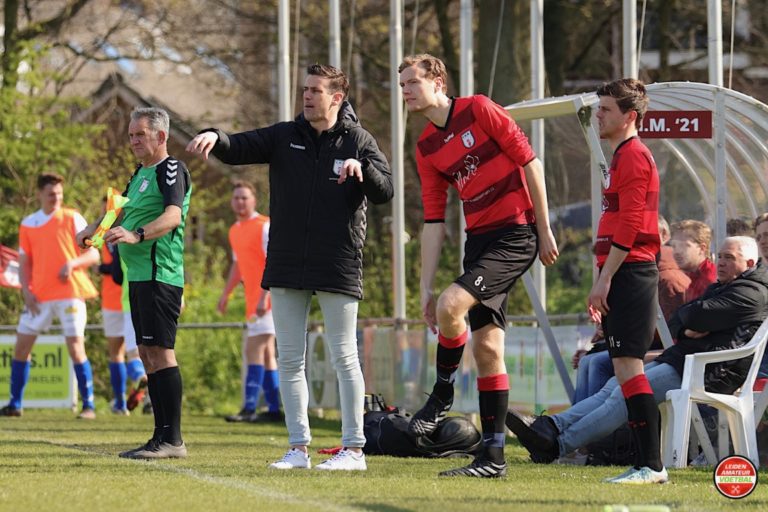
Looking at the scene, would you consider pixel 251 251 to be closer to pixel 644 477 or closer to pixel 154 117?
pixel 154 117

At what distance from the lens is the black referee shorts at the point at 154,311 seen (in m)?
9.40

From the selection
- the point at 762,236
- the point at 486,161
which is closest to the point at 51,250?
the point at 762,236

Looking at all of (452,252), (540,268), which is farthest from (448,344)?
(452,252)

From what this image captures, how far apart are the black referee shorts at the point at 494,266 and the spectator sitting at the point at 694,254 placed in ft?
8.61

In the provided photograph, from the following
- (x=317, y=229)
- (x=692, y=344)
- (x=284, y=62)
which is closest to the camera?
(x=317, y=229)

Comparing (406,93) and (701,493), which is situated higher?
(406,93)

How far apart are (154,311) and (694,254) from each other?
366 cm

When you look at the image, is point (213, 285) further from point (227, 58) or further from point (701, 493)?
point (701, 493)

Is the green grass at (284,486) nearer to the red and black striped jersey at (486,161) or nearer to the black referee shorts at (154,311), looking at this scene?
A: the black referee shorts at (154,311)

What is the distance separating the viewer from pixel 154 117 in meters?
9.70

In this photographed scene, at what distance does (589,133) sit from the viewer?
10344 millimetres

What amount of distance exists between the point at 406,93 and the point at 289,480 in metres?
2.10

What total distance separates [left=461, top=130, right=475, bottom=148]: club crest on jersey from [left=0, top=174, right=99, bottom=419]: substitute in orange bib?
7.91m

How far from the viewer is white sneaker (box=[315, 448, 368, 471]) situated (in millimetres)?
8555
